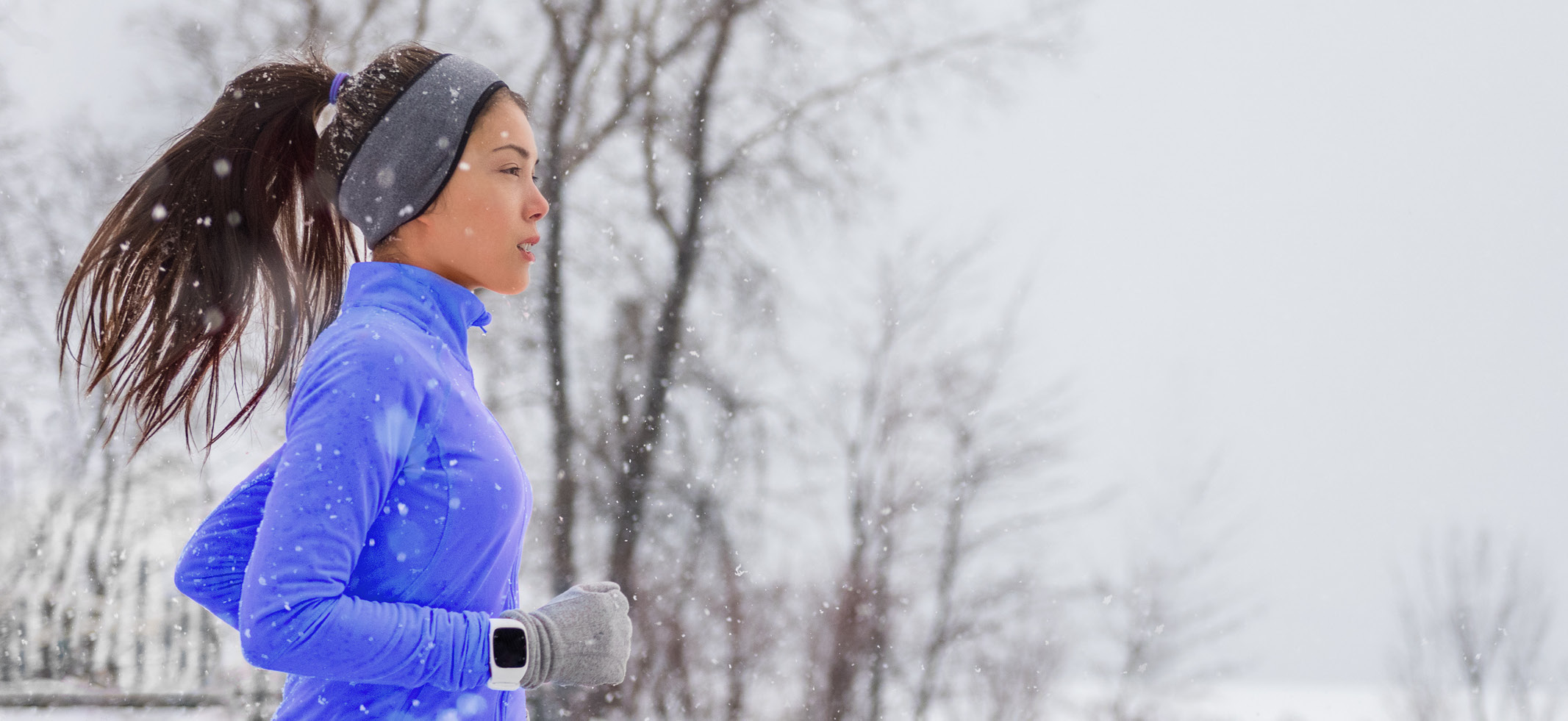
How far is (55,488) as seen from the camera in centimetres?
464

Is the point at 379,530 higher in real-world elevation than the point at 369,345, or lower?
lower

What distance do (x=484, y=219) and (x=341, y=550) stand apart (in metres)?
0.40

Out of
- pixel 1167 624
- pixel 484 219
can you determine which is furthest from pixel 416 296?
pixel 1167 624

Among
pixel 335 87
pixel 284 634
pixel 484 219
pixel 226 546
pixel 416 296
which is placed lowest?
pixel 284 634

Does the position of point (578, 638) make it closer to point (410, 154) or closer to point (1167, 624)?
point (410, 154)

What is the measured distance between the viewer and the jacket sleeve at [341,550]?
2.52ft

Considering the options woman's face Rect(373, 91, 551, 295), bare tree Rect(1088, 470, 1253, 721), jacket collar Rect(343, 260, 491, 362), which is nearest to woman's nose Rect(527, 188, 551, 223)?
woman's face Rect(373, 91, 551, 295)

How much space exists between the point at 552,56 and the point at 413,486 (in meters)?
5.34

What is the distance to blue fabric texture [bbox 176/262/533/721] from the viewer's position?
777mm

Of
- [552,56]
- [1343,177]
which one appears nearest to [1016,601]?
[552,56]

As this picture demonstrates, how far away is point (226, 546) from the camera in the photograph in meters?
1.02

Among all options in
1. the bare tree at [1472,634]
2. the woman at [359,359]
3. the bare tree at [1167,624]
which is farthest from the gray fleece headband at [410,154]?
the bare tree at [1472,634]

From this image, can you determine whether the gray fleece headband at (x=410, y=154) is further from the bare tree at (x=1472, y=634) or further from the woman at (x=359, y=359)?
the bare tree at (x=1472, y=634)

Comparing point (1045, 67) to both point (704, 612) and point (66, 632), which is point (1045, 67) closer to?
point (704, 612)
